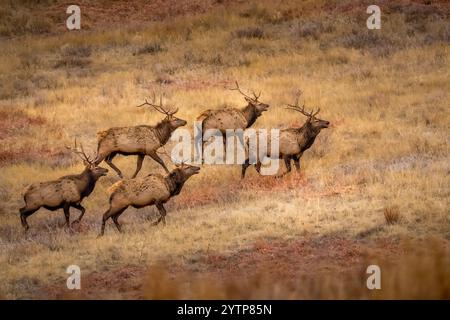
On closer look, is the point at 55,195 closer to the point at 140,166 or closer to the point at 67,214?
the point at 67,214

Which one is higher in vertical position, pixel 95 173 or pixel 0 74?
pixel 0 74

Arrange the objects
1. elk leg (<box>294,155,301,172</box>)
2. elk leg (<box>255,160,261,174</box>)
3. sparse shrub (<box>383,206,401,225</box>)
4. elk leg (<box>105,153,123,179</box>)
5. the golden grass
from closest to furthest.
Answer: the golden grass < sparse shrub (<box>383,206,401,225</box>) < elk leg (<box>294,155,301,172</box>) < elk leg (<box>255,160,261,174</box>) < elk leg (<box>105,153,123,179</box>)

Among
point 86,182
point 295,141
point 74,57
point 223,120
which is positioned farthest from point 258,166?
point 74,57

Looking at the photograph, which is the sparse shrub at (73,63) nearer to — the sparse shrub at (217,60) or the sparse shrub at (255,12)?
the sparse shrub at (217,60)

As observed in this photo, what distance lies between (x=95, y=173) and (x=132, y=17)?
76.1 ft

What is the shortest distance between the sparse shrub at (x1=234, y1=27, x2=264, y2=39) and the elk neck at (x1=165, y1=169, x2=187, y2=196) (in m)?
17.7

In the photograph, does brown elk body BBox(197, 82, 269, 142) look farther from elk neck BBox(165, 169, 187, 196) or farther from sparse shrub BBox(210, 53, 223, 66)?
sparse shrub BBox(210, 53, 223, 66)

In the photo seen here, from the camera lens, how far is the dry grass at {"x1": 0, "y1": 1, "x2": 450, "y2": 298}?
14797mm

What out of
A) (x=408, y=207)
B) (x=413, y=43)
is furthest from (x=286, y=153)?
A: (x=413, y=43)

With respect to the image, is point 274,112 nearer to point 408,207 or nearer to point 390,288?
point 408,207

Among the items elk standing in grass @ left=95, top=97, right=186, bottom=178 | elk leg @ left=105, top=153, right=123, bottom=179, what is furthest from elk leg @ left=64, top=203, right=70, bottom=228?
elk leg @ left=105, top=153, right=123, bottom=179

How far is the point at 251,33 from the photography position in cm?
3341

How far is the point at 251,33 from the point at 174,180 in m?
18.0
